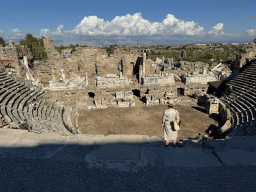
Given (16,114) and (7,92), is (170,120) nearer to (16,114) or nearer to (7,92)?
(16,114)

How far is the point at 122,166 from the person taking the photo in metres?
3.78

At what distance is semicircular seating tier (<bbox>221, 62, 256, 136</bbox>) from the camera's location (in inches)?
426

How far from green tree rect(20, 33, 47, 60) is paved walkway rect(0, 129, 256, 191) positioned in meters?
33.6

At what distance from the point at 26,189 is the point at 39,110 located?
442 inches

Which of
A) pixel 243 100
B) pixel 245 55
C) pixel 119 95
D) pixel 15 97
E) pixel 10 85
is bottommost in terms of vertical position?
pixel 119 95

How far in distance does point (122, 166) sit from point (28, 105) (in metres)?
12.5

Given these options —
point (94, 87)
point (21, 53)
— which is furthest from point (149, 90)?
point (21, 53)

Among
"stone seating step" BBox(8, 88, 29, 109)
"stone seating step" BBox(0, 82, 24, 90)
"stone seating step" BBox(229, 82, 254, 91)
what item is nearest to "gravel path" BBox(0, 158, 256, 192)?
"stone seating step" BBox(8, 88, 29, 109)

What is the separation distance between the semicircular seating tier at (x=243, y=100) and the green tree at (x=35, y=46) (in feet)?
115

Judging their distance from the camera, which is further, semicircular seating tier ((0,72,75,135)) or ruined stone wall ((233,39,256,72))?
ruined stone wall ((233,39,256,72))

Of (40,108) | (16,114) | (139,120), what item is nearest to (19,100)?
(40,108)

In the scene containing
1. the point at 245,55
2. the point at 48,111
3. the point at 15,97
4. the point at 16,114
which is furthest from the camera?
the point at 245,55

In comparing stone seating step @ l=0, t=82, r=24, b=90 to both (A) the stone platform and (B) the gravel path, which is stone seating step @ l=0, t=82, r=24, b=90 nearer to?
(A) the stone platform

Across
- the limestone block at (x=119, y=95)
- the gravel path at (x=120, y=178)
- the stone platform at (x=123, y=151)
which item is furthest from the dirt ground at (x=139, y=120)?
the gravel path at (x=120, y=178)
